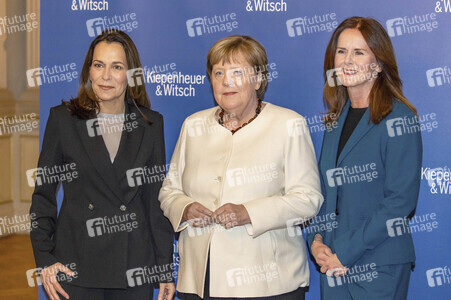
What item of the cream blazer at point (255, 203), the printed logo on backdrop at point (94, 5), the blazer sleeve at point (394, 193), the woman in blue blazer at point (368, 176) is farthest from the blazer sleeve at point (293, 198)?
the printed logo on backdrop at point (94, 5)

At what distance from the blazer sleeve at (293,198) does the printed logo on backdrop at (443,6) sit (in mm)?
1237

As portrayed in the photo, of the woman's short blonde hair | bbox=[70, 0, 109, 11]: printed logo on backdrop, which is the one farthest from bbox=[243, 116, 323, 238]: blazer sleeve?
bbox=[70, 0, 109, 11]: printed logo on backdrop

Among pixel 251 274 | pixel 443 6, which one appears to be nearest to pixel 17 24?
pixel 443 6

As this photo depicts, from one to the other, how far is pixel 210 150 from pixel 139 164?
37 cm

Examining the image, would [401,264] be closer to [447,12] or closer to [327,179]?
[327,179]

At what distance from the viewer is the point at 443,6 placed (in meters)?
3.30

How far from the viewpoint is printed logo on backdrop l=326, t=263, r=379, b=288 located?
2.56 metres

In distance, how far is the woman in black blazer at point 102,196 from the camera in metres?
2.76

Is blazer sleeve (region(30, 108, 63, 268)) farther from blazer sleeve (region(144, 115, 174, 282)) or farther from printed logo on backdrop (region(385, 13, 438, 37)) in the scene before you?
printed logo on backdrop (region(385, 13, 438, 37))

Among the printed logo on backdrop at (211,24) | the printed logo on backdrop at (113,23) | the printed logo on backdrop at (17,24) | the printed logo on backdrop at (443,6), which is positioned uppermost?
the printed logo on backdrop at (17,24)

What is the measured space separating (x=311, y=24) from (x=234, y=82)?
3.28ft

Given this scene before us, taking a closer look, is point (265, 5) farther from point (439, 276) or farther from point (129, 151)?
point (439, 276)

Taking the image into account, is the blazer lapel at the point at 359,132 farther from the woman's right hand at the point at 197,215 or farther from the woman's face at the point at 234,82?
the woman's right hand at the point at 197,215

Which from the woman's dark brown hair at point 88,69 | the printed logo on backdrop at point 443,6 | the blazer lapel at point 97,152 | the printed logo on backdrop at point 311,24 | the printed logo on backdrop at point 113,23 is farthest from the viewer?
the printed logo on backdrop at point 113,23
